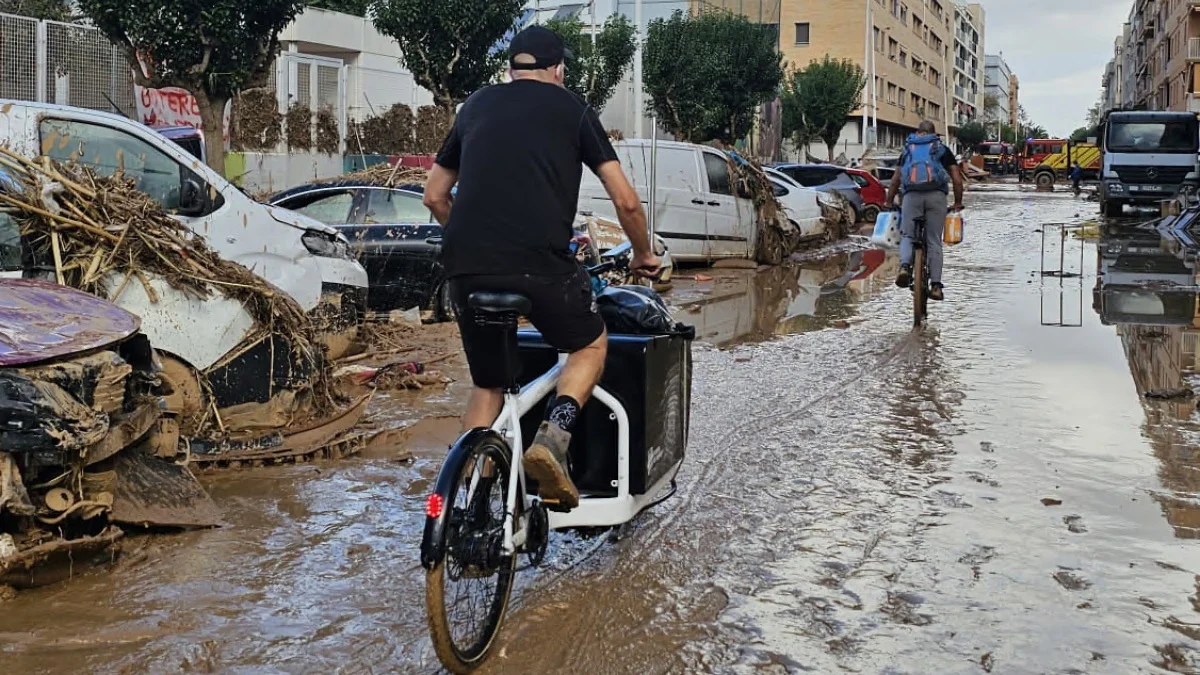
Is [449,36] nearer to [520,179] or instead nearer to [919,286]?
[919,286]

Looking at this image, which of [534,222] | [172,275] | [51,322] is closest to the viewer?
[534,222]

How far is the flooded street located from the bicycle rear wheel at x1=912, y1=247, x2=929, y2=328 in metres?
2.66

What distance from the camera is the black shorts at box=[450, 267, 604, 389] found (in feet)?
13.1

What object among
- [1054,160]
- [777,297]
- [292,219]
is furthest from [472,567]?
[1054,160]

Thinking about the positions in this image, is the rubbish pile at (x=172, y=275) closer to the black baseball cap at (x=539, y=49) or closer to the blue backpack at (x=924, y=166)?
the black baseball cap at (x=539, y=49)

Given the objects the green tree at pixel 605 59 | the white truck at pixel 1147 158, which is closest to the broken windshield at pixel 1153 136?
the white truck at pixel 1147 158

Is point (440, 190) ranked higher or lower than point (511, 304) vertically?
higher

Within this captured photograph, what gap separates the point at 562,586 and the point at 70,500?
6.21ft

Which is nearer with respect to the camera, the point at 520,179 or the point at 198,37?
the point at 520,179

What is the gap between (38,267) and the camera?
5.97 m

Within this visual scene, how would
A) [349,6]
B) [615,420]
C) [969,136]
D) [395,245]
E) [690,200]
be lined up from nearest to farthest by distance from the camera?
1. [615,420]
2. [395,245]
3. [690,200]
4. [349,6]
5. [969,136]

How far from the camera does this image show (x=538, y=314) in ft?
13.4

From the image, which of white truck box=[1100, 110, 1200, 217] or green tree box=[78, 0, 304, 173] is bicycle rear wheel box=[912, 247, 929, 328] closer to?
green tree box=[78, 0, 304, 173]

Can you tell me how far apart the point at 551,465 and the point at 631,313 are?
1.02 meters
